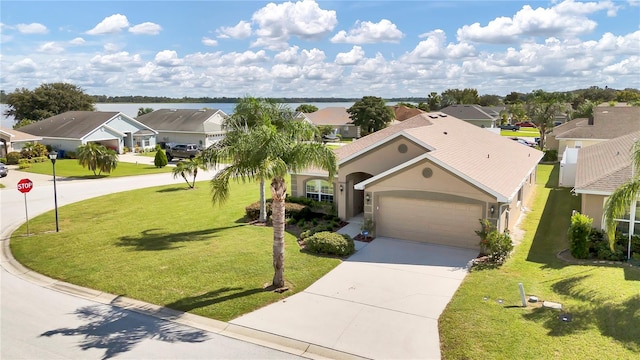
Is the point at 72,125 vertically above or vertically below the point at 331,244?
above

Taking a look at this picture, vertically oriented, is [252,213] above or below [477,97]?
below

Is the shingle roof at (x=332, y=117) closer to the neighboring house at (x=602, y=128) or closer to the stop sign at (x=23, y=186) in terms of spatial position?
the neighboring house at (x=602, y=128)

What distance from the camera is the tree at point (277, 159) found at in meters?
13.0

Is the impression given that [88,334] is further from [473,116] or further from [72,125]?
[473,116]

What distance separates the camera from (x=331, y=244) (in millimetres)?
17031

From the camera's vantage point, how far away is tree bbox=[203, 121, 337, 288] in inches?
510

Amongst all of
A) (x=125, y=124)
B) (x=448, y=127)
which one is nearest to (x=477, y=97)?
(x=125, y=124)

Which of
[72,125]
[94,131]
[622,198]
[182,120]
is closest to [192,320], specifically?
[622,198]

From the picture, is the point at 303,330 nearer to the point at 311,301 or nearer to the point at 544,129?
the point at 311,301

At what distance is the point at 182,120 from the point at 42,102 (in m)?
28.9

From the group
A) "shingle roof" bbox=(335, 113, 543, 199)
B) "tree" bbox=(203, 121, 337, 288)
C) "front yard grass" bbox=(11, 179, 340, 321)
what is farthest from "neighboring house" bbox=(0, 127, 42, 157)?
"tree" bbox=(203, 121, 337, 288)

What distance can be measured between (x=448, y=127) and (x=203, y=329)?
19750mm

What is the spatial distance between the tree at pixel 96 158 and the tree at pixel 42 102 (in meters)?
42.5

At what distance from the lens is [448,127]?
26391 millimetres
